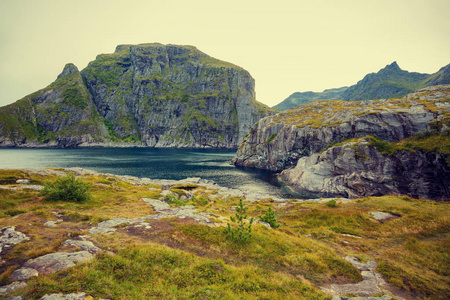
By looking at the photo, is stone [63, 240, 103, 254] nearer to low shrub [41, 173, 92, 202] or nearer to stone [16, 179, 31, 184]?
low shrub [41, 173, 92, 202]

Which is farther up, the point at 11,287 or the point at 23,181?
the point at 11,287

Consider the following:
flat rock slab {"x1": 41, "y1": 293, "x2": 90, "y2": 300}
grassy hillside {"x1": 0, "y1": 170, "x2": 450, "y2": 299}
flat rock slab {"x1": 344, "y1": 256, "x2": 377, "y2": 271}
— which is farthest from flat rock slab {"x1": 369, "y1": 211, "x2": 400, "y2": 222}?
flat rock slab {"x1": 41, "y1": 293, "x2": 90, "y2": 300}

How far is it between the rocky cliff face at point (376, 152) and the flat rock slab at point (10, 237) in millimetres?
70306

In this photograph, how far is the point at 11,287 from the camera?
7344mm

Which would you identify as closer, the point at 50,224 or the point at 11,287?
the point at 11,287

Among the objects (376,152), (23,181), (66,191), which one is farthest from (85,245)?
(376,152)

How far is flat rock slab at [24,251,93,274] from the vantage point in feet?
28.3

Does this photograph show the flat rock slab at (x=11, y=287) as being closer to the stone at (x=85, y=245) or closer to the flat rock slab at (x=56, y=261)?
the flat rock slab at (x=56, y=261)

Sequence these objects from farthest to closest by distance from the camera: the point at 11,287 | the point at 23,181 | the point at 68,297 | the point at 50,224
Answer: the point at 23,181
the point at 50,224
the point at 11,287
the point at 68,297

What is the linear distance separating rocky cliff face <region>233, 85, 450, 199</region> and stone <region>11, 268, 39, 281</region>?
2770 inches

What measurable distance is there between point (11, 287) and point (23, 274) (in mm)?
896

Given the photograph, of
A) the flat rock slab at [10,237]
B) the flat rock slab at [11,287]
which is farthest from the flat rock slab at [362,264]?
the flat rock slab at [10,237]

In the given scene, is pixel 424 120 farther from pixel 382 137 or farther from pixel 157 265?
pixel 157 265

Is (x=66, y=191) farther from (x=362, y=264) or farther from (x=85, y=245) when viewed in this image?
(x=362, y=264)
